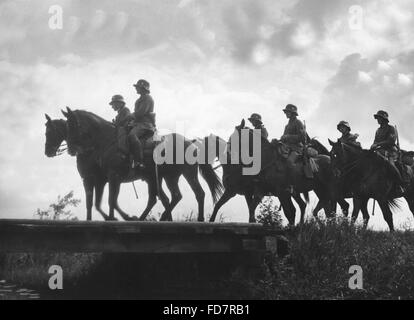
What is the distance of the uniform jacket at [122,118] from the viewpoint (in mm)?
16016

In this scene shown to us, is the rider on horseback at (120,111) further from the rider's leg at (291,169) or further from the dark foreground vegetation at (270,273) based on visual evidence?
the rider's leg at (291,169)

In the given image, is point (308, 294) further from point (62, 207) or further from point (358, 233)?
point (62, 207)

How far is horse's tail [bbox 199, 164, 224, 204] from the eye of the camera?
16873mm

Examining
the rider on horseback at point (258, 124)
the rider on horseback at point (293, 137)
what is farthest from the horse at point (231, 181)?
the rider on horseback at point (258, 124)

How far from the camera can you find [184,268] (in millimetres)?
14266

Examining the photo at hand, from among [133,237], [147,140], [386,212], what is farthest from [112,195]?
[386,212]

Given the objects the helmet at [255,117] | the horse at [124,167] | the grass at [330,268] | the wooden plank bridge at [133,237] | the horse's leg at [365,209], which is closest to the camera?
the wooden plank bridge at [133,237]

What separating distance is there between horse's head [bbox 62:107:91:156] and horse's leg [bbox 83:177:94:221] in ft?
2.32

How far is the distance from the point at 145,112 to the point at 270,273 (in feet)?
17.0

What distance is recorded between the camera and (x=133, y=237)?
1234 cm

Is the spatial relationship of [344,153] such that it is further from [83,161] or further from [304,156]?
[83,161]

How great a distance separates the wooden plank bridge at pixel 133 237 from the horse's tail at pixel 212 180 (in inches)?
137

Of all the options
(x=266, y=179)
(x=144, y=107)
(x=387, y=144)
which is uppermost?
(x=144, y=107)
